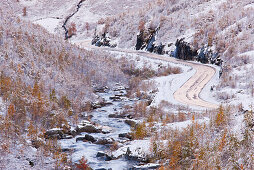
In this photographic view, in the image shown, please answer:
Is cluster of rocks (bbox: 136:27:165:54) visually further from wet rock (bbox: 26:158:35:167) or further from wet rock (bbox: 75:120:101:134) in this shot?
wet rock (bbox: 26:158:35:167)

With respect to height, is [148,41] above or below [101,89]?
above

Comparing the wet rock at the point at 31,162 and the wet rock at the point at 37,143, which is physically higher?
the wet rock at the point at 37,143

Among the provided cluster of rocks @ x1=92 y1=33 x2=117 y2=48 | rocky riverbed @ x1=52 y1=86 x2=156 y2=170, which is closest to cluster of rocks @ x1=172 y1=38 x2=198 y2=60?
cluster of rocks @ x1=92 y1=33 x2=117 y2=48

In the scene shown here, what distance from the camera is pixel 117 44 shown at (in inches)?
2058

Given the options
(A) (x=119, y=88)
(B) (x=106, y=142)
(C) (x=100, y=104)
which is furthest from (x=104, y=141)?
(A) (x=119, y=88)

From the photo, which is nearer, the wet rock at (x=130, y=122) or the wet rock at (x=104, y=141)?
the wet rock at (x=104, y=141)

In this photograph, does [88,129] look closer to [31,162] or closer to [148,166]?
[31,162]

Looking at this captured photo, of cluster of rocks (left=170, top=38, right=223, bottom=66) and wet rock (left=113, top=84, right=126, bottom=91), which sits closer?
wet rock (left=113, top=84, right=126, bottom=91)

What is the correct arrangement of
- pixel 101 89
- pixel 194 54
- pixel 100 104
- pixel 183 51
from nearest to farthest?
1. pixel 100 104
2. pixel 101 89
3. pixel 194 54
4. pixel 183 51

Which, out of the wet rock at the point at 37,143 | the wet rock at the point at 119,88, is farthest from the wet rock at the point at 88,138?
the wet rock at the point at 119,88

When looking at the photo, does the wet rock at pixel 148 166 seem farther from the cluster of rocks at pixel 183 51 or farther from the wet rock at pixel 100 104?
the cluster of rocks at pixel 183 51

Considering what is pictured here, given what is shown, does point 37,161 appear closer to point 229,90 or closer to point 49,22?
point 229,90

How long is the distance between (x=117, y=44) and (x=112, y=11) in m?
33.9

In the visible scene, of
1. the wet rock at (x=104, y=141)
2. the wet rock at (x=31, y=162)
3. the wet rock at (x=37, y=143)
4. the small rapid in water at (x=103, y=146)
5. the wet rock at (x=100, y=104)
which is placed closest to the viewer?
the wet rock at (x=31, y=162)
